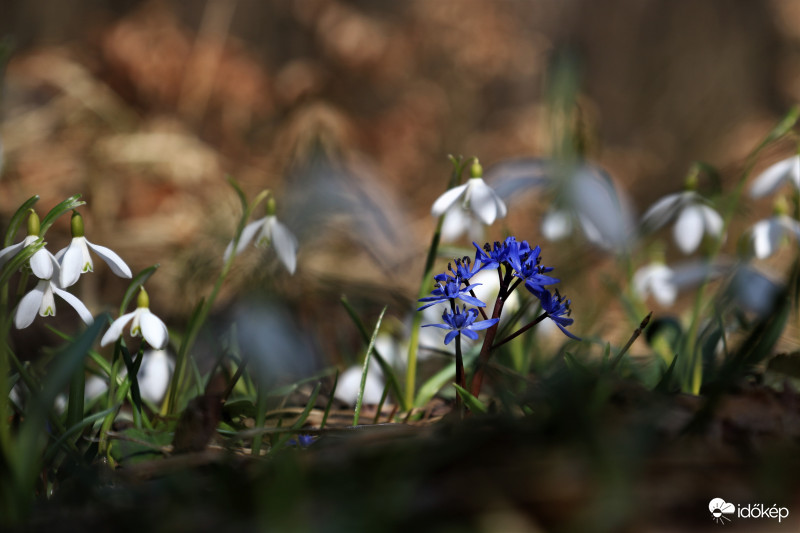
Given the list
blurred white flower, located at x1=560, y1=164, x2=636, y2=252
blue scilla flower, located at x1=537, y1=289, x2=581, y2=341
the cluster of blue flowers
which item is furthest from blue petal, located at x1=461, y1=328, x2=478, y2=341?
blurred white flower, located at x1=560, y1=164, x2=636, y2=252

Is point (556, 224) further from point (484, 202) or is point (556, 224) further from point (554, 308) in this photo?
point (554, 308)

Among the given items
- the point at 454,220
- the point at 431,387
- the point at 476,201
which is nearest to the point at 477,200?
the point at 476,201

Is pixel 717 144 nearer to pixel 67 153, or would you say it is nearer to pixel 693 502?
pixel 67 153

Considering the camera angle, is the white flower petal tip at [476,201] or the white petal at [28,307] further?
the white flower petal tip at [476,201]

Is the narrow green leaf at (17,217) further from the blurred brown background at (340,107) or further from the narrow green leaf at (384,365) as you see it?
the blurred brown background at (340,107)

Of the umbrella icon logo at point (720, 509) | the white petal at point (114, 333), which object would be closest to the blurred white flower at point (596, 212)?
the umbrella icon logo at point (720, 509)

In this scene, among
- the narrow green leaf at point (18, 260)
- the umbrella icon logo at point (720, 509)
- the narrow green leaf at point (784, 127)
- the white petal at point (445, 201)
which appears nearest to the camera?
the umbrella icon logo at point (720, 509)

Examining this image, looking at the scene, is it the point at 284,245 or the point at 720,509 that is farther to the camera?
Answer: the point at 284,245
